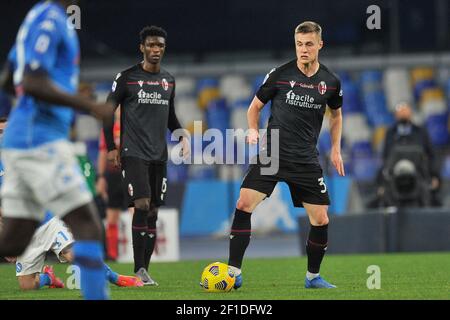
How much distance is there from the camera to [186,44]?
84.8ft

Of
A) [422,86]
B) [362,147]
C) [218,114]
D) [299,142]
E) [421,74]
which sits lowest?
[299,142]

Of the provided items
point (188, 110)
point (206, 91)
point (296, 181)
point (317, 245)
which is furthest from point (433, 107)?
point (296, 181)

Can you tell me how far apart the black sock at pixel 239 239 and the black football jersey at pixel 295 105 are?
583 millimetres

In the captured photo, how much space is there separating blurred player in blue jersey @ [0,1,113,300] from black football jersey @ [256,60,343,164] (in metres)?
3.06

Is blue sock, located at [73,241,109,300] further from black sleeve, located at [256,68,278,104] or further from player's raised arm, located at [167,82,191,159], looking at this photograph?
player's raised arm, located at [167,82,191,159]

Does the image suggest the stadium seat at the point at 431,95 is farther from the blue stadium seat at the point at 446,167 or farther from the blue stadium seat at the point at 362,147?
the blue stadium seat at the point at 446,167

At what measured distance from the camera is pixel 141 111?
9.52m

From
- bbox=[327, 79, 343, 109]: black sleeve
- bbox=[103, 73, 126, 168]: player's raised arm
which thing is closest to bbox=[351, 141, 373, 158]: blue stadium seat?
bbox=[103, 73, 126, 168]: player's raised arm

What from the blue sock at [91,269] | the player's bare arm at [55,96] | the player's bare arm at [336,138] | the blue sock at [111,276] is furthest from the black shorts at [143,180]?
the player's bare arm at [55,96]

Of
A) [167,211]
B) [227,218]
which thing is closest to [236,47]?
[227,218]

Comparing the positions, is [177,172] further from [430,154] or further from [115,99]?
[115,99]

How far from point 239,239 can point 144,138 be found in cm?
154

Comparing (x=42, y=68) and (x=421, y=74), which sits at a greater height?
(x=421, y=74)
